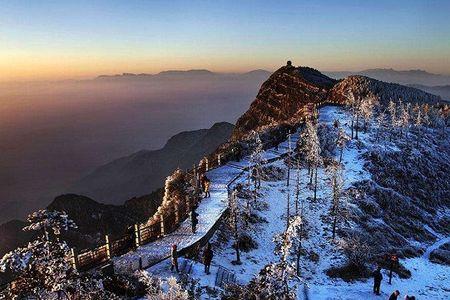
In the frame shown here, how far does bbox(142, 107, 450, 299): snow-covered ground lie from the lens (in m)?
28.1

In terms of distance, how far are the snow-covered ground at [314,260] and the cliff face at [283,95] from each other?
65.2 m

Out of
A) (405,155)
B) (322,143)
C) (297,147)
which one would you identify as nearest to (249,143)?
(297,147)

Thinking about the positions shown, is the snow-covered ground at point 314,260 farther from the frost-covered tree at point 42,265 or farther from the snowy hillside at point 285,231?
the frost-covered tree at point 42,265

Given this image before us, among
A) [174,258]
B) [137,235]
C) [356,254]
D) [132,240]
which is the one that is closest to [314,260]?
[356,254]

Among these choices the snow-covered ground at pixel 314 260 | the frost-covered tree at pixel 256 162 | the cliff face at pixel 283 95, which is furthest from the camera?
the cliff face at pixel 283 95

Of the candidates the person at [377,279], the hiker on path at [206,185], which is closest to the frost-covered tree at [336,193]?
the person at [377,279]

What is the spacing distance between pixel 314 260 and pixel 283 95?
9195cm

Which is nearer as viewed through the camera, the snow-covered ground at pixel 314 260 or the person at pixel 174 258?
the person at pixel 174 258

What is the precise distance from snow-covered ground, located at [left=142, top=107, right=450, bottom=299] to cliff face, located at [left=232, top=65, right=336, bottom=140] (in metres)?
65.2

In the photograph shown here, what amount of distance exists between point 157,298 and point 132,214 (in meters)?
95.7

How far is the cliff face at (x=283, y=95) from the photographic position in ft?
373

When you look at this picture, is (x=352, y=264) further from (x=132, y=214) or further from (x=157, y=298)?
(x=132, y=214)

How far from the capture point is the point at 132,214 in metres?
108

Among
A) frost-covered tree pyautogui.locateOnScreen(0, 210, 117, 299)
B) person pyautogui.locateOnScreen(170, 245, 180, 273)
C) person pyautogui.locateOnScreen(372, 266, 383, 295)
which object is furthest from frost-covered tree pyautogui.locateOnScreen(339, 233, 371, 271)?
frost-covered tree pyautogui.locateOnScreen(0, 210, 117, 299)
